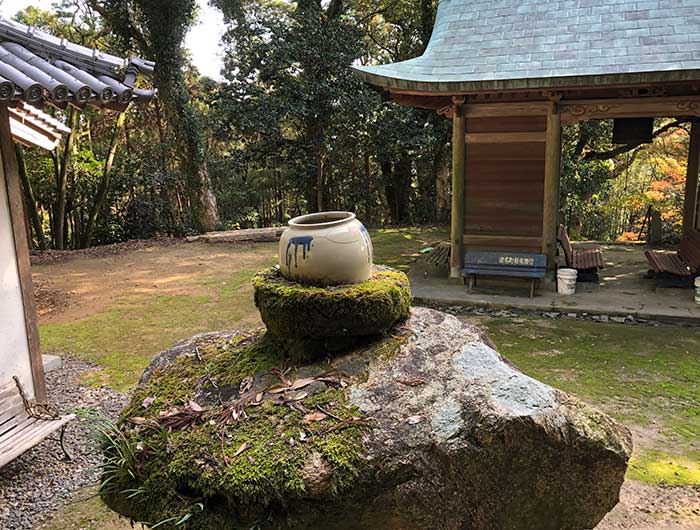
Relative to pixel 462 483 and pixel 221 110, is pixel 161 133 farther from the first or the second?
pixel 462 483

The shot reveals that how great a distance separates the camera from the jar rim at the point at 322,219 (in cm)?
269

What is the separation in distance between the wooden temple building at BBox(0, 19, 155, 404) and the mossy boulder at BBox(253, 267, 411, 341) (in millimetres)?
1638

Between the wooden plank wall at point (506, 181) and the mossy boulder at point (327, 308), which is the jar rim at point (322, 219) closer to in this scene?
the mossy boulder at point (327, 308)

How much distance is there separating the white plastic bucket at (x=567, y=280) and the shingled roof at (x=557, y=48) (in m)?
2.36

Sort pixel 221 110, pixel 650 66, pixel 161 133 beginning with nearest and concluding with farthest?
pixel 650 66 → pixel 221 110 → pixel 161 133

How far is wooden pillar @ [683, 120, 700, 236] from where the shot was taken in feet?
27.6

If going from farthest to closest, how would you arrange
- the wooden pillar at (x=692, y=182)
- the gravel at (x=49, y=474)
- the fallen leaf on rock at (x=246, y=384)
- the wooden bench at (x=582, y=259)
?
1. the wooden pillar at (x=692, y=182)
2. the wooden bench at (x=582, y=259)
3. the gravel at (x=49, y=474)
4. the fallen leaf on rock at (x=246, y=384)

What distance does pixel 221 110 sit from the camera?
36.4 ft

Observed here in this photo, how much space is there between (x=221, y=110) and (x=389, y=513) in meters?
10.5

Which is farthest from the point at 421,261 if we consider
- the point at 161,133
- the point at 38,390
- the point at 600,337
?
the point at 161,133

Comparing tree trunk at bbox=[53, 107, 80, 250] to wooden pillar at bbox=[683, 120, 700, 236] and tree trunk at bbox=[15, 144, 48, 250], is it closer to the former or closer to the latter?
tree trunk at bbox=[15, 144, 48, 250]

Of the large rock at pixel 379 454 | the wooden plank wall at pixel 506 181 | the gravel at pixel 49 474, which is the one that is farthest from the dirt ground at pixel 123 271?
the large rock at pixel 379 454

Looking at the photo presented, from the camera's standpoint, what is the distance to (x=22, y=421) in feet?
11.6

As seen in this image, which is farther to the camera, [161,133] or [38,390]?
[161,133]
